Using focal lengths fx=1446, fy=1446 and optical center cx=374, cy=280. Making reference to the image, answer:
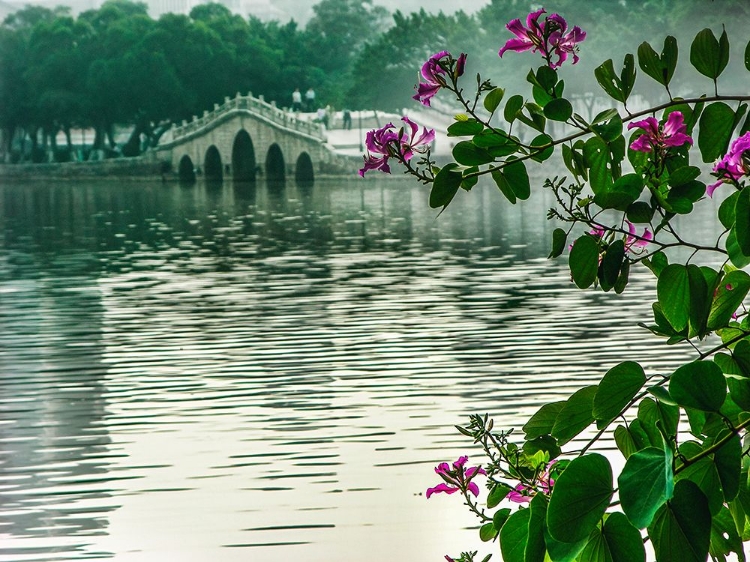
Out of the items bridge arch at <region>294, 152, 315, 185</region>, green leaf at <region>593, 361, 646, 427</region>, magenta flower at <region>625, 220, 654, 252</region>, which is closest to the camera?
green leaf at <region>593, 361, 646, 427</region>

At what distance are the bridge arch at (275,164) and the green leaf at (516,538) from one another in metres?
54.5

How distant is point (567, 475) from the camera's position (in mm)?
1689

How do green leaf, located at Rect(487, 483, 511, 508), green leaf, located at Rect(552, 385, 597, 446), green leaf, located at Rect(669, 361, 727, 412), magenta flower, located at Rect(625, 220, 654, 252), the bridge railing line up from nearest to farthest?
green leaf, located at Rect(669, 361, 727, 412) → green leaf, located at Rect(552, 385, 597, 446) → green leaf, located at Rect(487, 483, 511, 508) → magenta flower, located at Rect(625, 220, 654, 252) → the bridge railing

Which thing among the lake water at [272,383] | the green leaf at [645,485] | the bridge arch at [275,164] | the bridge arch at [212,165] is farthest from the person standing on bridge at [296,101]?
the green leaf at [645,485]

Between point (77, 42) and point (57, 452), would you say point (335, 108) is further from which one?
point (57, 452)

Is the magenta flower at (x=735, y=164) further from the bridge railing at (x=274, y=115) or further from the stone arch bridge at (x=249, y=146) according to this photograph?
the stone arch bridge at (x=249, y=146)

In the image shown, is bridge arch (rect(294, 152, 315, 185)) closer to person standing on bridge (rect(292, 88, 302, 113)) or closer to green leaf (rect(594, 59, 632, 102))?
person standing on bridge (rect(292, 88, 302, 113))

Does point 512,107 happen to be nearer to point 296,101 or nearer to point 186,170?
point 186,170

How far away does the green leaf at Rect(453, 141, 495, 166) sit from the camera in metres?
1.97

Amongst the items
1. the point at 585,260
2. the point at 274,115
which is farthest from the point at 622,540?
the point at 274,115

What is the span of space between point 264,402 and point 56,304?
6416 millimetres

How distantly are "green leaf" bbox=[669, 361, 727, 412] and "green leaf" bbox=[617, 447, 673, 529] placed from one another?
0.10 m

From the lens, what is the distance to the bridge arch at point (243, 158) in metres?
57.7

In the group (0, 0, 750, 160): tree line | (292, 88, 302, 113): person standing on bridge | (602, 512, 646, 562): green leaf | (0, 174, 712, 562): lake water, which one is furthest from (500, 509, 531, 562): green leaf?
(292, 88, 302, 113): person standing on bridge
